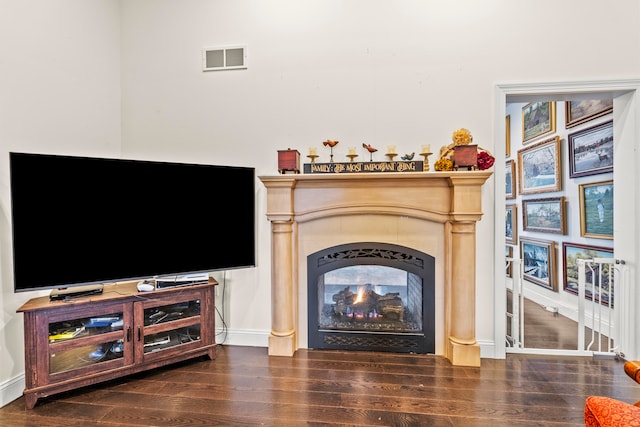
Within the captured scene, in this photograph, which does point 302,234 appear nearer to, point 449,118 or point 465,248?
point 465,248

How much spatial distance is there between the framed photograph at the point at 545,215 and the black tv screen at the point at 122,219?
143 inches

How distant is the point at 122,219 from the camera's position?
2240mm

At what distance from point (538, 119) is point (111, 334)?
17.1 ft

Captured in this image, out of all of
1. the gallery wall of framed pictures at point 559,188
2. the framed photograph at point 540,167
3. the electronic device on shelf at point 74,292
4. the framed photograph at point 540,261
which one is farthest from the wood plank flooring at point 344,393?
the framed photograph at point 540,167

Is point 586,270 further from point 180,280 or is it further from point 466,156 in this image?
point 180,280

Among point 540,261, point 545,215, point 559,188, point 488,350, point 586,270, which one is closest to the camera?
point 488,350

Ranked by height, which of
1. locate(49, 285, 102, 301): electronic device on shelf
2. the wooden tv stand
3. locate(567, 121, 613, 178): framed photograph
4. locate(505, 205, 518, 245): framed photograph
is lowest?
the wooden tv stand

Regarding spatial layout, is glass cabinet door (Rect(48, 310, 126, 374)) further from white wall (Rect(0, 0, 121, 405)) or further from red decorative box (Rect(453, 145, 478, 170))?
red decorative box (Rect(453, 145, 478, 170))

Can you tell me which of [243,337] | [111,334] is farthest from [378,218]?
[111,334]

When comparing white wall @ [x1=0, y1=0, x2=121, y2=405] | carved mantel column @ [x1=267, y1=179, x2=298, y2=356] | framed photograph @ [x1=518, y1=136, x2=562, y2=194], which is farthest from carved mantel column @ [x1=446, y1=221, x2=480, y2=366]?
white wall @ [x1=0, y1=0, x2=121, y2=405]

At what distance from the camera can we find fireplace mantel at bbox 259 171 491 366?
2490 millimetres

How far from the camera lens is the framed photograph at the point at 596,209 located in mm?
3186

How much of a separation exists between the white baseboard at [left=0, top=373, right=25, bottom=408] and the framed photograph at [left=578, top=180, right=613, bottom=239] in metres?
5.07

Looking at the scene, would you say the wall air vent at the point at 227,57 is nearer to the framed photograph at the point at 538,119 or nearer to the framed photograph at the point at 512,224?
the framed photograph at the point at 538,119
